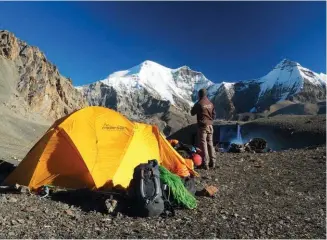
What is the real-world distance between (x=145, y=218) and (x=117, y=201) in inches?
33.8

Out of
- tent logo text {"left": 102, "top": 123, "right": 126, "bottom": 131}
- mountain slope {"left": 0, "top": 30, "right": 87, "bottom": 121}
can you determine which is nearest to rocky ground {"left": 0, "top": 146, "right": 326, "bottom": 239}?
tent logo text {"left": 102, "top": 123, "right": 126, "bottom": 131}

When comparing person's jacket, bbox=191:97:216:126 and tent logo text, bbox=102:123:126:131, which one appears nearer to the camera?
tent logo text, bbox=102:123:126:131

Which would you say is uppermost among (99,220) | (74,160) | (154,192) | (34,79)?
(34,79)

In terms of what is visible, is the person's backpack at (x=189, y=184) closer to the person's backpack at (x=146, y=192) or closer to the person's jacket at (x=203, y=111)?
the person's backpack at (x=146, y=192)

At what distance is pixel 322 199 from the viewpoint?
10.9 metres

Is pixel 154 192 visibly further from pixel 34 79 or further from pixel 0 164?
pixel 34 79

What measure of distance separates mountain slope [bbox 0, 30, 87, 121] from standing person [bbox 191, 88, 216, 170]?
7662 centimetres

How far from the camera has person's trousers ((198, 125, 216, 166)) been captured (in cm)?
1426

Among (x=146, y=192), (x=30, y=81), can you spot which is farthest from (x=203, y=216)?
(x=30, y=81)

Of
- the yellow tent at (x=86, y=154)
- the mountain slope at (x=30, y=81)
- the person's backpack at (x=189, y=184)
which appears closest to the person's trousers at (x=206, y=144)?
the yellow tent at (x=86, y=154)

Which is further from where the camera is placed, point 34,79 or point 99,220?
point 34,79

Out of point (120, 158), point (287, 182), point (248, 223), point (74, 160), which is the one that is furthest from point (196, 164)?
point (248, 223)

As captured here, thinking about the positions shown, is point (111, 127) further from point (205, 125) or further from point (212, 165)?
point (212, 165)

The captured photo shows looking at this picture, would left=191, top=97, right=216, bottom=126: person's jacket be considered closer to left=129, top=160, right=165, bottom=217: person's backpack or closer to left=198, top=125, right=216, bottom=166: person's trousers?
left=198, top=125, right=216, bottom=166: person's trousers
